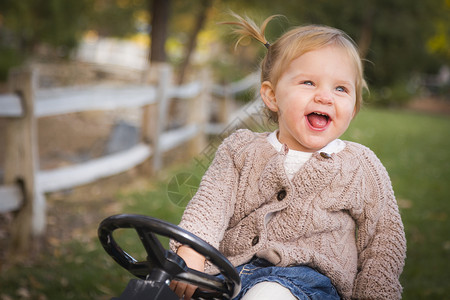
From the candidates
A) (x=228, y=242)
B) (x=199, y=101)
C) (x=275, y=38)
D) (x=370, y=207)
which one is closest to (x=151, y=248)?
(x=228, y=242)

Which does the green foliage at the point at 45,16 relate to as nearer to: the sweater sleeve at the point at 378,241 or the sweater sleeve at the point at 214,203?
the sweater sleeve at the point at 214,203

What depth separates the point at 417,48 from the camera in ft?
92.6

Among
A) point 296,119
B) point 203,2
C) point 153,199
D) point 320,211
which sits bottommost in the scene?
point 153,199

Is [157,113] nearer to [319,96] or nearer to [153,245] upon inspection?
[319,96]

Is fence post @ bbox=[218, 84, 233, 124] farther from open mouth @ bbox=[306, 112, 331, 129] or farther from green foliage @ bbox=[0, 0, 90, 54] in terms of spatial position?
open mouth @ bbox=[306, 112, 331, 129]

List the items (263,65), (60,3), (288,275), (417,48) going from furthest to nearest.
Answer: (417,48) < (60,3) < (263,65) < (288,275)

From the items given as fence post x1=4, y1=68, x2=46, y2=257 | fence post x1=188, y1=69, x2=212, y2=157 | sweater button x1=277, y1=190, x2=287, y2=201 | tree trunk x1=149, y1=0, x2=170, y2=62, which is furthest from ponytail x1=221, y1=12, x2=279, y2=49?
tree trunk x1=149, y1=0, x2=170, y2=62

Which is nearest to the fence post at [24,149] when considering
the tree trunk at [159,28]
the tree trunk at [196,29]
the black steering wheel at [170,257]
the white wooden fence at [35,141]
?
the white wooden fence at [35,141]

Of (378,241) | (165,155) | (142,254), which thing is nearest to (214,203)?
(378,241)

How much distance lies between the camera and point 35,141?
4.25 meters

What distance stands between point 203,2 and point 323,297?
9924mm

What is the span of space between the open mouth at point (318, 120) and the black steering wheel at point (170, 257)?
0.66m

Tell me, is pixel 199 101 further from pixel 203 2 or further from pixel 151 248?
pixel 151 248

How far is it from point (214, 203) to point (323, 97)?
1.93 feet
